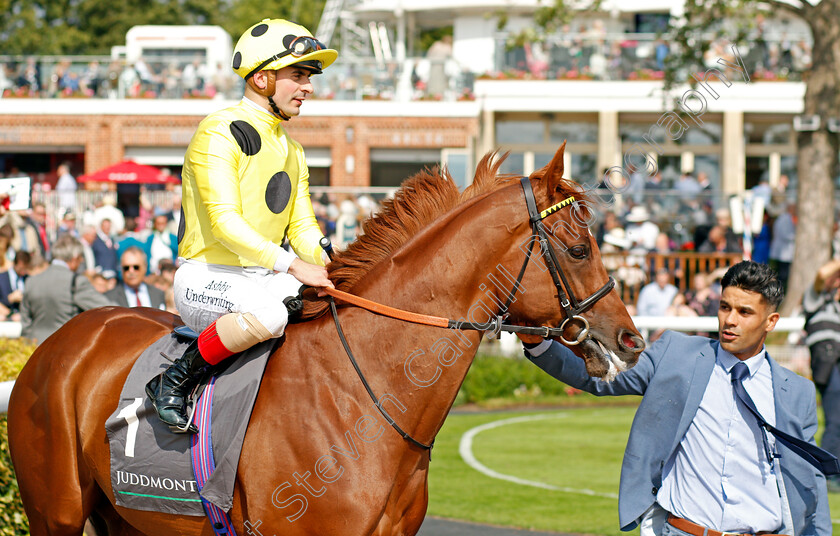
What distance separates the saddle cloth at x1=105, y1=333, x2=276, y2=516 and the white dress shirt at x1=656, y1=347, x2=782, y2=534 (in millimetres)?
1619

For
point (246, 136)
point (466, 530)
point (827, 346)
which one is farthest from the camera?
point (827, 346)

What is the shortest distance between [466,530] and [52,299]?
384 centimetres

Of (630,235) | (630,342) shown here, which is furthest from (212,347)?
(630,235)

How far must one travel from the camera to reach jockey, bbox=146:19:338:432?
330 cm

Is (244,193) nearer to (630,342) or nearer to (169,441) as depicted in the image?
(169,441)

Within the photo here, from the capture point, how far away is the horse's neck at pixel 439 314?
10.8ft

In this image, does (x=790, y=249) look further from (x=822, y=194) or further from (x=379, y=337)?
(x=379, y=337)

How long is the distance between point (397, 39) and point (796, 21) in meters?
11.8

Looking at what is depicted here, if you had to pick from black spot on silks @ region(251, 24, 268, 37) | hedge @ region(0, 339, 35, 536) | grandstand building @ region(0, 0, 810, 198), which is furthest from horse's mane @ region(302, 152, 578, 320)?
grandstand building @ region(0, 0, 810, 198)

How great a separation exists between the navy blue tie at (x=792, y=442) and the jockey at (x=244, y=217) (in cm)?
160

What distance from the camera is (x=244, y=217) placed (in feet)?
11.5

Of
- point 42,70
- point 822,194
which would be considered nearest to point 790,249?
point 822,194

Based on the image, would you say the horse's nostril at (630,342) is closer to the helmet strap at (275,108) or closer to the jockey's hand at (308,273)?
the jockey's hand at (308,273)

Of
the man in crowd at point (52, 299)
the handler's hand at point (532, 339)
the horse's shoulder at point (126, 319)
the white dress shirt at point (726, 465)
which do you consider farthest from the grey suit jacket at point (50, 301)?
the white dress shirt at point (726, 465)
